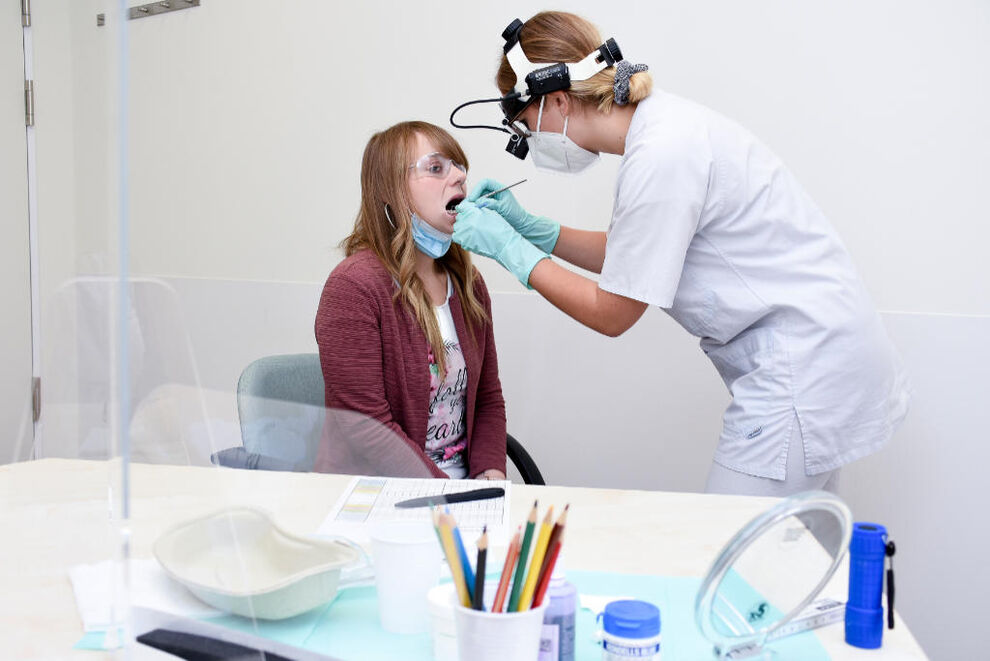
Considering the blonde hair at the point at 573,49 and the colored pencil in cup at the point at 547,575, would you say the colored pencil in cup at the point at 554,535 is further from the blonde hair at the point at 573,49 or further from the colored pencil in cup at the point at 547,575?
the blonde hair at the point at 573,49

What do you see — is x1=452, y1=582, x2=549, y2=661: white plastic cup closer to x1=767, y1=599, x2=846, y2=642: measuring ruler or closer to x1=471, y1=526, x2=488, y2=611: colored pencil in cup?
x1=471, y1=526, x2=488, y2=611: colored pencil in cup

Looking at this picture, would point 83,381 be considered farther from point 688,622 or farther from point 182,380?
point 688,622

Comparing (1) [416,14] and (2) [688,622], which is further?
(1) [416,14]

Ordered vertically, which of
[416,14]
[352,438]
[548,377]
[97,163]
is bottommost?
[548,377]

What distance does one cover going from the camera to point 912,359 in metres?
1.94

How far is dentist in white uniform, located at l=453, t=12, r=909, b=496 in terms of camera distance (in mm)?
1336

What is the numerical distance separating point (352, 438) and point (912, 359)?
1.40 metres

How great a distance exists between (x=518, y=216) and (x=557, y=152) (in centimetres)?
24

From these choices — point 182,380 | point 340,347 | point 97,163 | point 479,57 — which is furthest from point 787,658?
point 479,57

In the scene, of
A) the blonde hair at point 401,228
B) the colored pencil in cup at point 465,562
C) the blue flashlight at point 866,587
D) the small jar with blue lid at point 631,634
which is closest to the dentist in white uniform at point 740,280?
the blonde hair at point 401,228

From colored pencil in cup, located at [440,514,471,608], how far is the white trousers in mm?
945

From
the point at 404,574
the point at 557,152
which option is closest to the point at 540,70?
the point at 557,152

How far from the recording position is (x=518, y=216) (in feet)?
5.72

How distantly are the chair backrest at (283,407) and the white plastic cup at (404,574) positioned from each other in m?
Answer: 0.17
